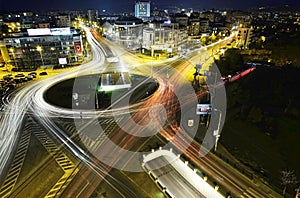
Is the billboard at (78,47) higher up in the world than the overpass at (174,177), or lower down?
higher up

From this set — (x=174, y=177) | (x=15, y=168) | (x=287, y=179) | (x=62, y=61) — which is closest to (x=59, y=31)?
(x=62, y=61)

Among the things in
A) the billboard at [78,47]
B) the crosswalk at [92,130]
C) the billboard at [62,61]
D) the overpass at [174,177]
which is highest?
the billboard at [78,47]

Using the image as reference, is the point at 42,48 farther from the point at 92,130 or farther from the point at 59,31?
the point at 92,130

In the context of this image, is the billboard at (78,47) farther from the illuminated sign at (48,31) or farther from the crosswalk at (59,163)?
the crosswalk at (59,163)

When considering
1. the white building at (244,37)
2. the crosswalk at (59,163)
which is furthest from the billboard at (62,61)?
the white building at (244,37)

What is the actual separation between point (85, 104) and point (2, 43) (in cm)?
4239

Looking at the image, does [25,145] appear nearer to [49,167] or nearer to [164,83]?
[49,167]

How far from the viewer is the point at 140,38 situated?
92.8 m

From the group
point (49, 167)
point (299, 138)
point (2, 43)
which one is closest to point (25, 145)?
point (49, 167)

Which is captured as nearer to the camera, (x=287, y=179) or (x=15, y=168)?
(x=287, y=179)

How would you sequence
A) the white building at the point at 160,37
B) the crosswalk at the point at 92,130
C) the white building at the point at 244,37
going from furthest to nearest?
the white building at the point at 160,37
the white building at the point at 244,37
the crosswalk at the point at 92,130

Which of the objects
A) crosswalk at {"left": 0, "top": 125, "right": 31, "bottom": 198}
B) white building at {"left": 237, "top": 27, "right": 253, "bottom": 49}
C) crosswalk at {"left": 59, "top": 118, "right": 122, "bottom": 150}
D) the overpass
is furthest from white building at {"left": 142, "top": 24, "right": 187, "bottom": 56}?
the overpass

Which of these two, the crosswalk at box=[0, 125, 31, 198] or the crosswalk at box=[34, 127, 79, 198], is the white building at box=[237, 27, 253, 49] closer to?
the crosswalk at box=[34, 127, 79, 198]

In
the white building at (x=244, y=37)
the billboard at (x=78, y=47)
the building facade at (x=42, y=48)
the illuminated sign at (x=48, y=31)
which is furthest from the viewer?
the white building at (x=244, y=37)
